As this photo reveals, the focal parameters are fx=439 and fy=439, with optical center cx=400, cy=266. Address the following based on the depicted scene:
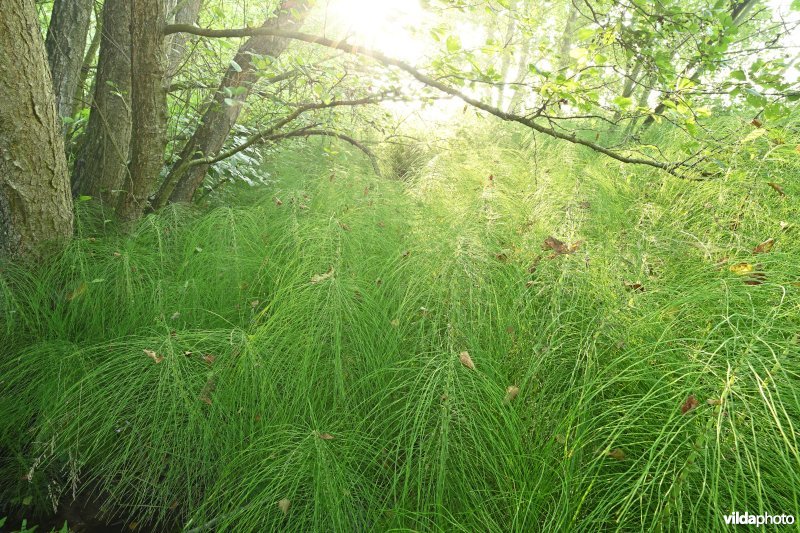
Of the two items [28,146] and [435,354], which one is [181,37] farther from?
[435,354]

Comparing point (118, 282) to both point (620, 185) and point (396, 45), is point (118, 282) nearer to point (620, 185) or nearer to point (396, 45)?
point (396, 45)

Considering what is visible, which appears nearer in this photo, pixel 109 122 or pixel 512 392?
pixel 512 392

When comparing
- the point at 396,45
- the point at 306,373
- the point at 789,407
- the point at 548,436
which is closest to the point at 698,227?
the point at 789,407

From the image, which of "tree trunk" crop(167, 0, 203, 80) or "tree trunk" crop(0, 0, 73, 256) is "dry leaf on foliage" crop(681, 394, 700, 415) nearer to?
"tree trunk" crop(0, 0, 73, 256)

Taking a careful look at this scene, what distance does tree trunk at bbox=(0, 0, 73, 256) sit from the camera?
155 cm

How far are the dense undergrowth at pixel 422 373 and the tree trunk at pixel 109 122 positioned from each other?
0.17 meters

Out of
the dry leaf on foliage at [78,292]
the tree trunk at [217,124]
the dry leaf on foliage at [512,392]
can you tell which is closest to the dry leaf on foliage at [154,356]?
the dry leaf on foliage at [78,292]

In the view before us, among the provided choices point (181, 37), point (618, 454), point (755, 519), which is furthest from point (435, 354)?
point (181, 37)

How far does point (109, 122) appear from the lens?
224 cm

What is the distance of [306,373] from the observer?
4.53ft

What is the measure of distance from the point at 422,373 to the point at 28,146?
1.73 m

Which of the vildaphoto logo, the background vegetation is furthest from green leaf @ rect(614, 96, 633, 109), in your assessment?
the vildaphoto logo

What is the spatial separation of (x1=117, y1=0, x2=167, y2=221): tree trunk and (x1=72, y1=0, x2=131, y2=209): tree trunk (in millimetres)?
92

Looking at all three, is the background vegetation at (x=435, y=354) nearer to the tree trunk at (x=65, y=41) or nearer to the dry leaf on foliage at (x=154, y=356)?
the dry leaf on foliage at (x=154, y=356)
